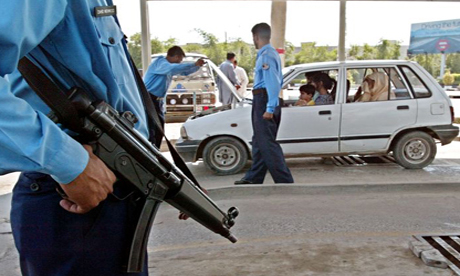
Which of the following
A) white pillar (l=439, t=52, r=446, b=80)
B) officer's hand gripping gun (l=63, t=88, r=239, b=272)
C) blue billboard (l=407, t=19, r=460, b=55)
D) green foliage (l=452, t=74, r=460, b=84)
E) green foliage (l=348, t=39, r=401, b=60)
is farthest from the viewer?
green foliage (l=452, t=74, r=460, b=84)

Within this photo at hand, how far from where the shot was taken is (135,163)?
162 cm

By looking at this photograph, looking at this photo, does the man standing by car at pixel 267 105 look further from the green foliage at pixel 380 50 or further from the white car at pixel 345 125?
the green foliage at pixel 380 50

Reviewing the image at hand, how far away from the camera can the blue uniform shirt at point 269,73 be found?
5.97m

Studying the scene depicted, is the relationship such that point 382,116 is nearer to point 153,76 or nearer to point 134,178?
point 153,76

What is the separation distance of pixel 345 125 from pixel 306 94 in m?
0.79

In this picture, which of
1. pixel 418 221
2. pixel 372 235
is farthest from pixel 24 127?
pixel 418 221

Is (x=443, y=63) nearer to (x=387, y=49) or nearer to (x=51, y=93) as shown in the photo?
(x=387, y=49)

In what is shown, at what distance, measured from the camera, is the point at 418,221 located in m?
4.96

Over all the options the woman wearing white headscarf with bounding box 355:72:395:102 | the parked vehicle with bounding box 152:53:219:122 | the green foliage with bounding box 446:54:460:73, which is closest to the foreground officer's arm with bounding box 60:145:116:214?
the woman wearing white headscarf with bounding box 355:72:395:102

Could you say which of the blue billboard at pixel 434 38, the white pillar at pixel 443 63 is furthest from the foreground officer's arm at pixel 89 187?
the white pillar at pixel 443 63

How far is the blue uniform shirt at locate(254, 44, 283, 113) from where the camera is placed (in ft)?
19.6

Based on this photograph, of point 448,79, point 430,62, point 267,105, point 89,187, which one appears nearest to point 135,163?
point 89,187

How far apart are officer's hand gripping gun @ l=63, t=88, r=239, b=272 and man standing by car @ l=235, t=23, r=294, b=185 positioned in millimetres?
4228

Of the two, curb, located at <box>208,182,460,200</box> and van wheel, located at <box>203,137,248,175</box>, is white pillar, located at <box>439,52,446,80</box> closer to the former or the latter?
van wheel, located at <box>203,137,248,175</box>
